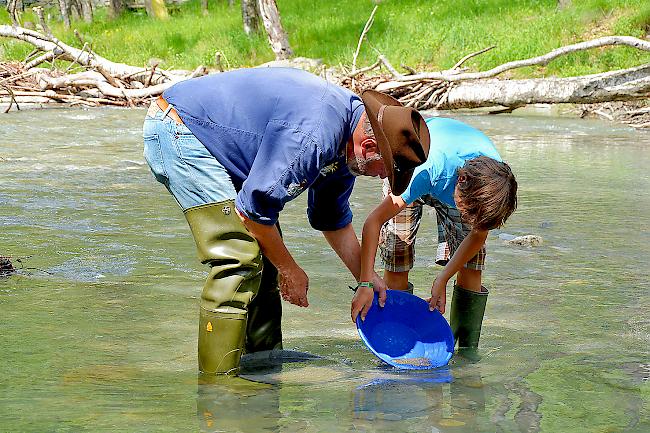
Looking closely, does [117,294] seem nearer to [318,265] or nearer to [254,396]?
[318,265]

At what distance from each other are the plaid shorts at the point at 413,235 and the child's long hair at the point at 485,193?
0.55m

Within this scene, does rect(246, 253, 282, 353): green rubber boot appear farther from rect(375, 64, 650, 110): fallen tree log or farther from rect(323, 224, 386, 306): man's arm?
rect(375, 64, 650, 110): fallen tree log

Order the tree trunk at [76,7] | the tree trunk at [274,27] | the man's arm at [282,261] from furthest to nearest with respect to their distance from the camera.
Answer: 1. the tree trunk at [76,7]
2. the tree trunk at [274,27]
3. the man's arm at [282,261]

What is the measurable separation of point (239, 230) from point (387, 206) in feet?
2.16

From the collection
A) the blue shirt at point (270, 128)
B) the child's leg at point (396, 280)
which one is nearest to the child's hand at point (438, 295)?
the child's leg at point (396, 280)

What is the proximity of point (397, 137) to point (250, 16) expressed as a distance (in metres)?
20.1

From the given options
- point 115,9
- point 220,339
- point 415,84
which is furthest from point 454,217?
point 115,9

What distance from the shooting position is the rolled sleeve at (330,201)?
153 inches

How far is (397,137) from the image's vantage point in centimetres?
329

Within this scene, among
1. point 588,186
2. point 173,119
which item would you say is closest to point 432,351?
point 173,119

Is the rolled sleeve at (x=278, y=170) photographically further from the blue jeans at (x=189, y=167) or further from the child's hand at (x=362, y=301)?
the child's hand at (x=362, y=301)

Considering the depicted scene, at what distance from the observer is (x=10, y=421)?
311 cm

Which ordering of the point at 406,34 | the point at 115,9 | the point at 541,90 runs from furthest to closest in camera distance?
the point at 115,9, the point at 406,34, the point at 541,90

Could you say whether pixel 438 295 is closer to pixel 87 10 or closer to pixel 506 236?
pixel 506 236
